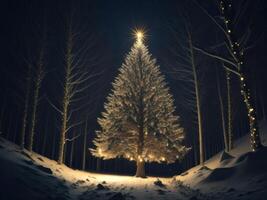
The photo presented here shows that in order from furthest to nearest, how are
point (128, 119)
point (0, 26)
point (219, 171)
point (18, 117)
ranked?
1. point (18, 117)
2. point (0, 26)
3. point (128, 119)
4. point (219, 171)

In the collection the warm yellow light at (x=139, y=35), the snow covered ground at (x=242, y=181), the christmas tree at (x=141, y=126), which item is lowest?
the snow covered ground at (x=242, y=181)

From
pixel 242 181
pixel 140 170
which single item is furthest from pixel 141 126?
pixel 242 181

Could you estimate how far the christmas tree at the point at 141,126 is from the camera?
66.0 feet

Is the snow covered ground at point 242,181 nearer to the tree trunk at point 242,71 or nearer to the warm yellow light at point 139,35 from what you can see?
the tree trunk at point 242,71

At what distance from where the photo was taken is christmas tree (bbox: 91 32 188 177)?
20.1 m

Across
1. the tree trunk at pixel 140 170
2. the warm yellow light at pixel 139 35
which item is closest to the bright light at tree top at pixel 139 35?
the warm yellow light at pixel 139 35

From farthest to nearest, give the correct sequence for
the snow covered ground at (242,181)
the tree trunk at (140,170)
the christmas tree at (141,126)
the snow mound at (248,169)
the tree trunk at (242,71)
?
the christmas tree at (141,126), the tree trunk at (140,170), the tree trunk at (242,71), the snow mound at (248,169), the snow covered ground at (242,181)

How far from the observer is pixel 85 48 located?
2289 cm

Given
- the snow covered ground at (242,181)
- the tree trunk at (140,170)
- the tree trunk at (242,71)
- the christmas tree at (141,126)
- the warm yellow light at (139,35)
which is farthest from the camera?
the warm yellow light at (139,35)

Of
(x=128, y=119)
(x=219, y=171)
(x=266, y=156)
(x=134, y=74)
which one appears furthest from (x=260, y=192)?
(x=134, y=74)

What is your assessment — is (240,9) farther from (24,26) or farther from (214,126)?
(214,126)

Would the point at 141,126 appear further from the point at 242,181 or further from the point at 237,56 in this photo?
the point at 242,181

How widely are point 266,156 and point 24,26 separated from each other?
2096 centimetres

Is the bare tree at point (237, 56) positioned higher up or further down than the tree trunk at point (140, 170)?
higher up
